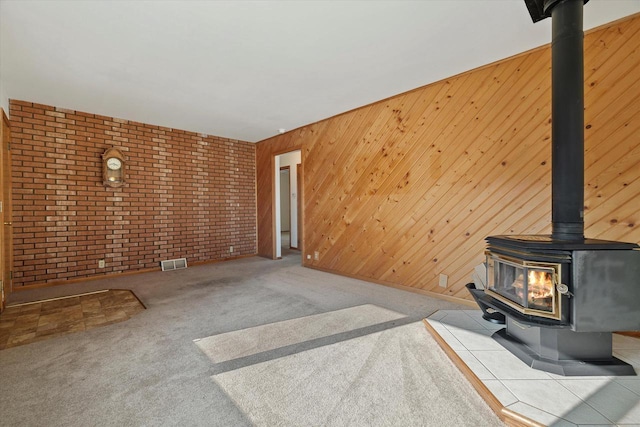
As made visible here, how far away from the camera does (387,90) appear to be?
11.9 feet

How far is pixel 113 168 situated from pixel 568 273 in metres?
5.75

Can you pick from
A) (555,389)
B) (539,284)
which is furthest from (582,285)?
(555,389)

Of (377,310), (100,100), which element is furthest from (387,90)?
(100,100)

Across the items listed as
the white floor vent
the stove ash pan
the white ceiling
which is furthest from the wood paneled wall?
the white floor vent

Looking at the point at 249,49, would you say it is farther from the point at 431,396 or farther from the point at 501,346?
the point at 501,346

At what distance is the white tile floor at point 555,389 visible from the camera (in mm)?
1392

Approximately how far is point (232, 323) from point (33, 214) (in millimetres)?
3611

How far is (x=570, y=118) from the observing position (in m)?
1.85

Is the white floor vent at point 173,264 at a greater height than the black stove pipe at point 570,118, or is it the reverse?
the black stove pipe at point 570,118

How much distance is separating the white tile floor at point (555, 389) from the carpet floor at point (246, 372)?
152 millimetres

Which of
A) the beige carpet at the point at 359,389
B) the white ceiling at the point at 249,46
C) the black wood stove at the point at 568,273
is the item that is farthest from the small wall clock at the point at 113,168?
the black wood stove at the point at 568,273

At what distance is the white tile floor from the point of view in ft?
4.57

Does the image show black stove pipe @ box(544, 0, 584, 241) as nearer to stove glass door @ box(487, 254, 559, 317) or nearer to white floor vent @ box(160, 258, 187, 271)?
stove glass door @ box(487, 254, 559, 317)

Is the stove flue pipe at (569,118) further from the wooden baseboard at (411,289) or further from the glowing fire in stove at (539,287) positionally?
the wooden baseboard at (411,289)
